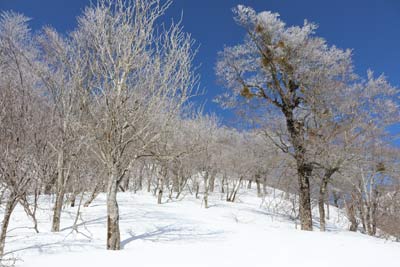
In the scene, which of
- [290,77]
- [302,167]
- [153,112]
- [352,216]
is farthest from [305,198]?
[352,216]

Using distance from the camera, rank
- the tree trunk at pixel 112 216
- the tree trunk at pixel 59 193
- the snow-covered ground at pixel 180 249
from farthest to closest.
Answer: the tree trunk at pixel 59 193 < the tree trunk at pixel 112 216 < the snow-covered ground at pixel 180 249

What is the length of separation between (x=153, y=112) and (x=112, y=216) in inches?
91.5

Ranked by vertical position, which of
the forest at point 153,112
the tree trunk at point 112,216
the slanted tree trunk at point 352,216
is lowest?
the slanted tree trunk at point 352,216

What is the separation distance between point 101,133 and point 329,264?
490 cm

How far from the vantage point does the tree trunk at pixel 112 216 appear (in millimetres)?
5191

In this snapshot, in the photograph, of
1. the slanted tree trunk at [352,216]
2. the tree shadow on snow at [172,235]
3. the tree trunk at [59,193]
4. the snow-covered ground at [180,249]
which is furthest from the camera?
the slanted tree trunk at [352,216]

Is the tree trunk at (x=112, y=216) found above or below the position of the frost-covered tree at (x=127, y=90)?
below

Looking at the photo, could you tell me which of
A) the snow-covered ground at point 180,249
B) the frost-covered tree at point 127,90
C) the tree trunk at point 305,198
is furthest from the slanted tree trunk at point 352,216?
the frost-covered tree at point 127,90

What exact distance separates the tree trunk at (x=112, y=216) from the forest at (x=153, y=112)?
19 millimetres

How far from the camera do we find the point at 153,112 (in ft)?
19.9

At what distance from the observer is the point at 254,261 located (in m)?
4.75

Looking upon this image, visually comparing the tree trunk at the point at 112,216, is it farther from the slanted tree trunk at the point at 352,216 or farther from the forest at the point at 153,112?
the slanted tree trunk at the point at 352,216

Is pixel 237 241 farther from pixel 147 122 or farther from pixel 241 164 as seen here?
pixel 241 164

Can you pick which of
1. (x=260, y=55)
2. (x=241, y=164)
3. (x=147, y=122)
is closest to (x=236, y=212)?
(x=241, y=164)
